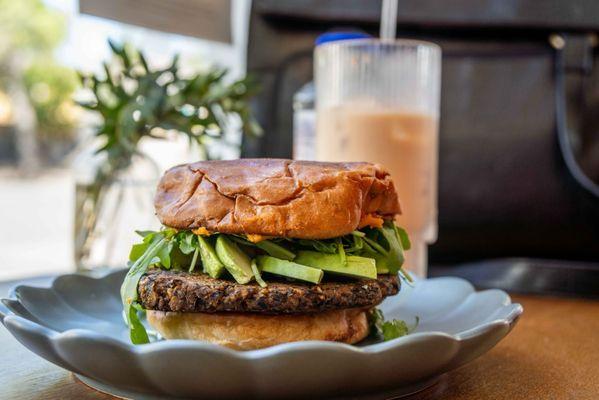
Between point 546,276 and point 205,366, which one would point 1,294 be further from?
point 546,276

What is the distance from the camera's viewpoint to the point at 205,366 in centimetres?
52

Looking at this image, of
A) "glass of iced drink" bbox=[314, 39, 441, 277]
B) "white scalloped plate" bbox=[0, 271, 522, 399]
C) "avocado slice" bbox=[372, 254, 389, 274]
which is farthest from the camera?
"glass of iced drink" bbox=[314, 39, 441, 277]

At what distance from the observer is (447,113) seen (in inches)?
58.6

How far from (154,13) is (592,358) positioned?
3.82ft

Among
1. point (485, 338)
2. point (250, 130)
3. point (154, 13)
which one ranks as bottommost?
point (485, 338)

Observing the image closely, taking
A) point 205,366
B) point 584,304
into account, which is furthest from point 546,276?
point 205,366

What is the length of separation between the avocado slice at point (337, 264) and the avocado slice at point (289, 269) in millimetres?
23

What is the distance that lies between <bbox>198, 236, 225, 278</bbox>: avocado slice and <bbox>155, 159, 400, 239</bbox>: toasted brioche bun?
2 centimetres

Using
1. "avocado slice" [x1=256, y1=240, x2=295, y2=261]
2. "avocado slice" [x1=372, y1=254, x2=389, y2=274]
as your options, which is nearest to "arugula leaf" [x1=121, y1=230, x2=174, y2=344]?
"avocado slice" [x1=256, y1=240, x2=295, y2=261]

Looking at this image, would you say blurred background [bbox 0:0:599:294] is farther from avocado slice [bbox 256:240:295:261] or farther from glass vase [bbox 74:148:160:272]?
avocado slice [bbox 256:240:295:261]

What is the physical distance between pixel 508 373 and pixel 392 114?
2.08 feet

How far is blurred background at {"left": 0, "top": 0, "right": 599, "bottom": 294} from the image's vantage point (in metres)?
1.32

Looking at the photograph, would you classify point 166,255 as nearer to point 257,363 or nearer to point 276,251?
point 276,251

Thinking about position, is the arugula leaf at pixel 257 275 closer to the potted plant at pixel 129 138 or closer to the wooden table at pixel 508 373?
the wooden table at pixel 508 373
